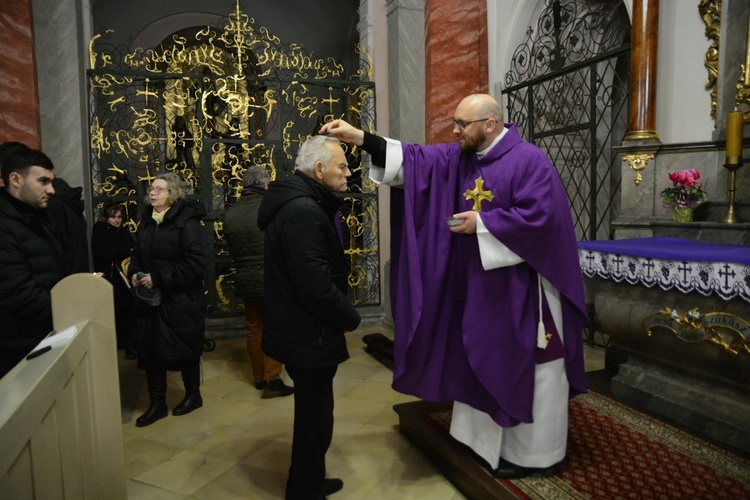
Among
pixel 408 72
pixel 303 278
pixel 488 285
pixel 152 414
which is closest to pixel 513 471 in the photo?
pixel 488 285

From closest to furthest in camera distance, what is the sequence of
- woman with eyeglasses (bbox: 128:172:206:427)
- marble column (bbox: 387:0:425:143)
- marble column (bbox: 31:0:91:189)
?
woman with eyeglasses (bbox: 128:172:206:427)
marble column (bbox: 31:0:91:189)
marble column (bbox: 387:0:425:143)

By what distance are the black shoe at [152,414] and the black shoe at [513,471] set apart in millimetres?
2358

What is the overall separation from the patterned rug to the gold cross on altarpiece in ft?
4.29

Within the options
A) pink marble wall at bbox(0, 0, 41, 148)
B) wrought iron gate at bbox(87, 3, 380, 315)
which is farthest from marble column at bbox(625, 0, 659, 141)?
pink marble wall at bbox(0, 0, 41, 148)

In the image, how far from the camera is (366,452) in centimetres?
328

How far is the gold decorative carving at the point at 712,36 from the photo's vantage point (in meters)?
3.79

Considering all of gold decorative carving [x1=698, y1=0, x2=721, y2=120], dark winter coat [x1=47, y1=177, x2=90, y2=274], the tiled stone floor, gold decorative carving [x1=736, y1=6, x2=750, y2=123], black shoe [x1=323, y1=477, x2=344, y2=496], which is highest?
gold decorative carving [x1=698, y1=0, x2=721, y2=120]

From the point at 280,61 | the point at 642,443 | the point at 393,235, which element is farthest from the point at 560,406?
the point at 280,61

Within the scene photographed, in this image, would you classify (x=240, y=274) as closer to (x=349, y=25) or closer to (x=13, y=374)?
(x=13, y=374)

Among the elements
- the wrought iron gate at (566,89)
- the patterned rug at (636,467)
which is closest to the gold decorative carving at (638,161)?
the wrought iron gate at (566,89)

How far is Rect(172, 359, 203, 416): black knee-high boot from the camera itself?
12.9 feet

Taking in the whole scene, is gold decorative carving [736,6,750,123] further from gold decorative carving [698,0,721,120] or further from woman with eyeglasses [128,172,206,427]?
woman with eyeglasses [128,172,206,427]

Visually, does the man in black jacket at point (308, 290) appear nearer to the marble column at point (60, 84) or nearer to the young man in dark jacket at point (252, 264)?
the young man in dark jacket at point (252, 264)

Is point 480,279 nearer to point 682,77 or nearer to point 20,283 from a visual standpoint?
point 20,283
